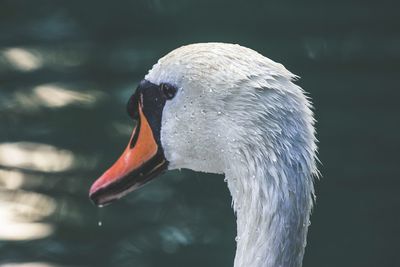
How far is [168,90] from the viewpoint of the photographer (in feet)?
11.9

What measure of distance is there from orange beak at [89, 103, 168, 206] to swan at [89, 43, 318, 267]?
0.09 metres

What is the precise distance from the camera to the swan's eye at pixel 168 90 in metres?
3.60

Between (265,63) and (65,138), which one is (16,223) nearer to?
(65,138)

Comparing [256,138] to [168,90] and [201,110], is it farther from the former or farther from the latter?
[168,90]

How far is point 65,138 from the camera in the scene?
618 centimetres

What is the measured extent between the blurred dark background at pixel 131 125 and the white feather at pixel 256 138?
2.14 m

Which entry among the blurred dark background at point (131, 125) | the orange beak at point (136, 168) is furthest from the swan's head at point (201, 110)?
the blurred dark background at point (131, 125)

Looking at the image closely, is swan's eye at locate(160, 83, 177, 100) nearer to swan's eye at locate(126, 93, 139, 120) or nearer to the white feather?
the white feather

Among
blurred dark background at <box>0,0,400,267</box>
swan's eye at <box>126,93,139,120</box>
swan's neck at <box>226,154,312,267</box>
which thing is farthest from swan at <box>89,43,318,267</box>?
blurred dark background at <box>0,0,400,267</box>

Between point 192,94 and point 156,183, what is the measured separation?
2477mm

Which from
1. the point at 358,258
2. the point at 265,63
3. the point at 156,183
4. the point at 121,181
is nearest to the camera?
the point at 265,63

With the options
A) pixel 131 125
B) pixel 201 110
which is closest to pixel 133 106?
pixel 201 110

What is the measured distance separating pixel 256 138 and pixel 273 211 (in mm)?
174

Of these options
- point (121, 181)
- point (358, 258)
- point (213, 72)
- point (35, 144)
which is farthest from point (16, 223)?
point (213, 72)
